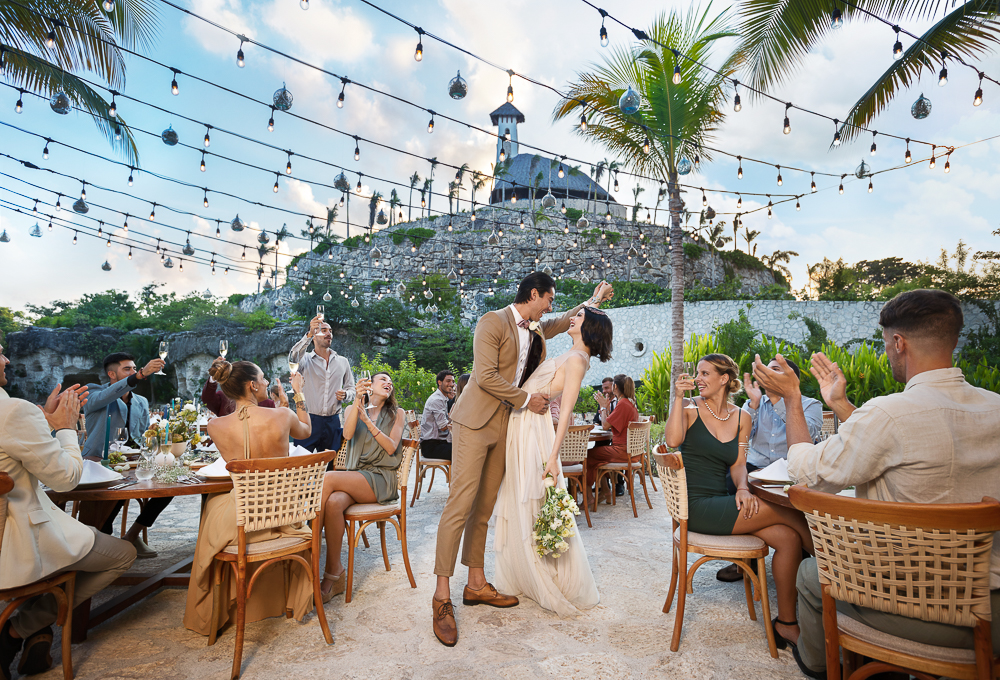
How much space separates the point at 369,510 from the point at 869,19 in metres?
8.13

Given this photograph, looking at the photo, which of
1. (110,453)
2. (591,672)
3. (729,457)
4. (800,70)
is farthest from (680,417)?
(800,70)

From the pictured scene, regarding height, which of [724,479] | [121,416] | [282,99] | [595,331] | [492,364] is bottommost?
[724,479]

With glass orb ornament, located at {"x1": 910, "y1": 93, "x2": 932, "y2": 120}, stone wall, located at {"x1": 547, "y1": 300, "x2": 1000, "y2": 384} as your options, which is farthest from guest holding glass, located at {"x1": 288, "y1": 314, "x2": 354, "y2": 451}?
stone wall, located at {"x1": 547, "y1": 300, "x2": 1000, "y2": 384}

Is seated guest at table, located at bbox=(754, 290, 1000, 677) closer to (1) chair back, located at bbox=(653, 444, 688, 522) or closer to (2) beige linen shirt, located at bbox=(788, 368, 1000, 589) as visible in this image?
(2) beige linen shirt, located at bbox=(788, 368, 1000, 589)

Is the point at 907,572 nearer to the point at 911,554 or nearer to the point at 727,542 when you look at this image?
the point at 911,554

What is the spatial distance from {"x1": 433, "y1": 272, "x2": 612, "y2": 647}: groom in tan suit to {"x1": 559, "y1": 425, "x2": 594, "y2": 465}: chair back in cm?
195

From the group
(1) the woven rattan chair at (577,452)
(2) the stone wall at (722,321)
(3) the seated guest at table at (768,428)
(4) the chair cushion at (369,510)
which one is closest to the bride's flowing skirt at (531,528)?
(4) the chair cushion at (369,510)

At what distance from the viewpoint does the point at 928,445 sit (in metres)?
1.63

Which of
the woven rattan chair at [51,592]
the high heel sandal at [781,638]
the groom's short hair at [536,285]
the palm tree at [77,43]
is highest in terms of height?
the palm tree at [77,43]

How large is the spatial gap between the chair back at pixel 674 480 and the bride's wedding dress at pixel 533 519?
1.74 ft

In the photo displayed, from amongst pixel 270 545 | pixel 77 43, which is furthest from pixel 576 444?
pixel 77 43

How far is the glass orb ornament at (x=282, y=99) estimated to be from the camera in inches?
172

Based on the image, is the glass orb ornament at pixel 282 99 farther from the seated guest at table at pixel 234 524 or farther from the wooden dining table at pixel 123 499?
the wooden dining table at pixel 123 499

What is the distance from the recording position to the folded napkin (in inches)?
100
